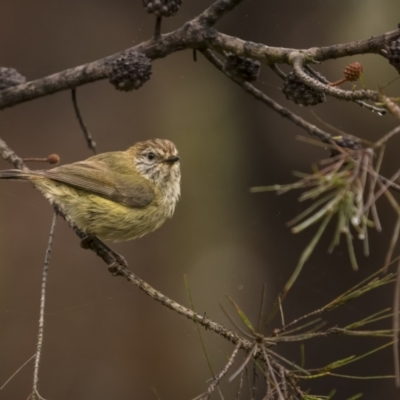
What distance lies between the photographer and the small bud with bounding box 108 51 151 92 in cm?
279

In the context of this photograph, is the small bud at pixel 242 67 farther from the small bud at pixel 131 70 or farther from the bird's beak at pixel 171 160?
the bird's beak at pixel 171 160

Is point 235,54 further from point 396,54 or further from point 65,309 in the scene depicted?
point 65,309

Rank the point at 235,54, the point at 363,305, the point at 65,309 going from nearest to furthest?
the point at 235,54 → the point at 363,305 → the point at 65,309

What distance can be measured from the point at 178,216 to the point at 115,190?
7.76 feet

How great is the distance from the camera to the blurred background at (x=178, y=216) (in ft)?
16.2

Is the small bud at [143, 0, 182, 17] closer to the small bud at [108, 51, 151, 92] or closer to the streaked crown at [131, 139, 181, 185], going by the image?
the small bud at [108, 51, 151, 92]

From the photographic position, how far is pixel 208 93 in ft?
19.2

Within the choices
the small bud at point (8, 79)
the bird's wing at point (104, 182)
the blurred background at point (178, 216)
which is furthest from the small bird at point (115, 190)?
the blurred background at point (178, 216)

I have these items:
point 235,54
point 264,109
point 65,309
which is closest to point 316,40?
point 264,109

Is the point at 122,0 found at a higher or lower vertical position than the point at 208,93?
higher

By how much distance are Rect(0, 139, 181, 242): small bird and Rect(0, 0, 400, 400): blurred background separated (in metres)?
1.56

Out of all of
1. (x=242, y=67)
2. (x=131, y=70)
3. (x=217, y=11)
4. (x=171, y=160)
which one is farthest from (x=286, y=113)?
(x=171, y=160)

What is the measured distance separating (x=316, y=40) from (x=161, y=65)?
1535 millimetres

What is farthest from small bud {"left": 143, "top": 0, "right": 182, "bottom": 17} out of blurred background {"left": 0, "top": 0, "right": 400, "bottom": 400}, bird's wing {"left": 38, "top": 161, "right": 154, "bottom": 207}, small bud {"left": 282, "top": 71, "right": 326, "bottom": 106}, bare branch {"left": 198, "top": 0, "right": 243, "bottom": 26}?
blurred background {"left": 0, "top": 0, "right": 400, "bottom": 400}
